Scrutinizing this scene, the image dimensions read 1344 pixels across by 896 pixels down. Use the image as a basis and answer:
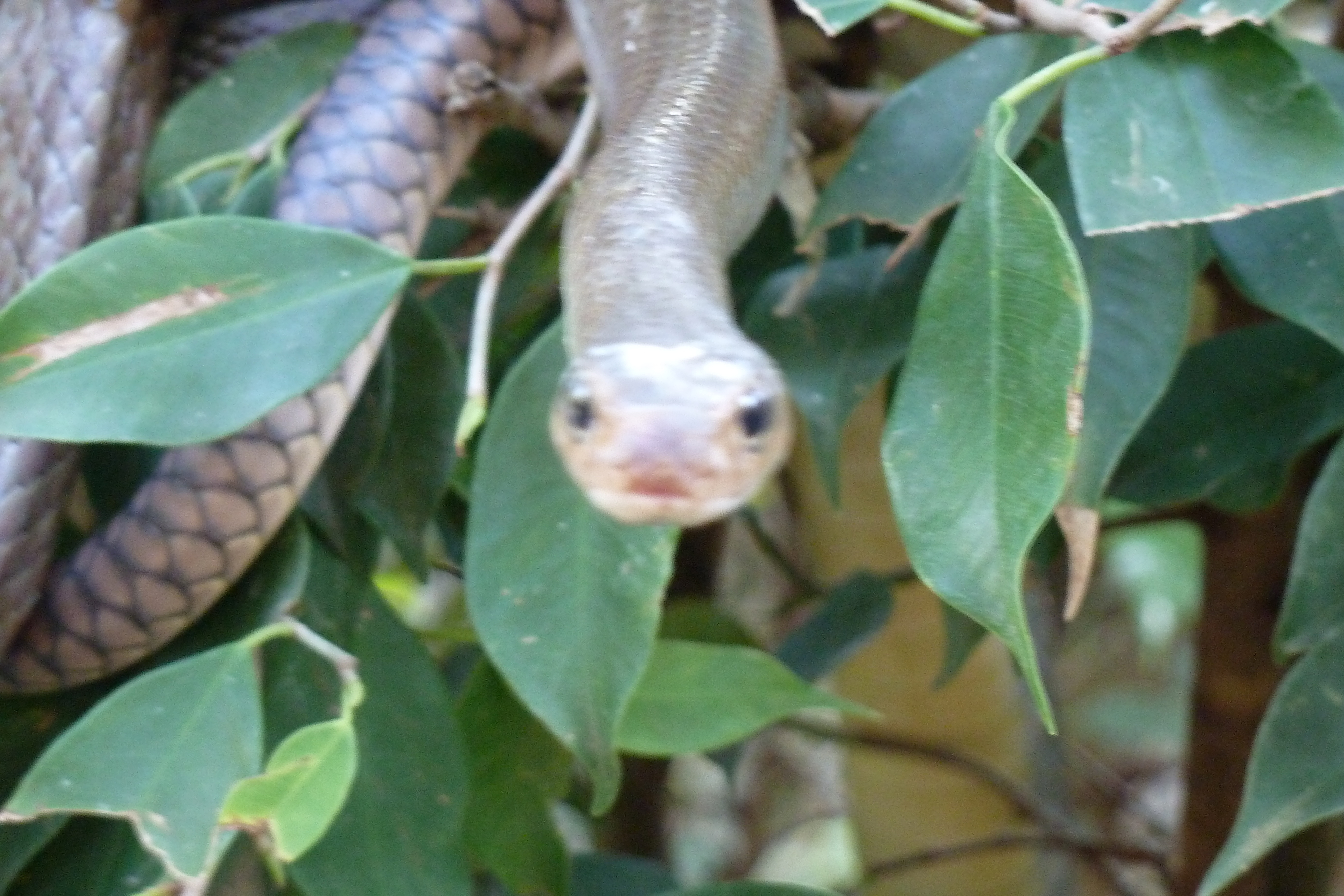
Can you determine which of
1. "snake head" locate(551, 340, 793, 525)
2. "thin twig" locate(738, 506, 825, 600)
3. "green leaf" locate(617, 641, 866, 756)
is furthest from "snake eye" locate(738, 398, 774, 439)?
"thin twig" locate(738, 506, 825, 600)

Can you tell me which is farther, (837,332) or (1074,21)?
(837,332)

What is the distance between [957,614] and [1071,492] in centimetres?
20

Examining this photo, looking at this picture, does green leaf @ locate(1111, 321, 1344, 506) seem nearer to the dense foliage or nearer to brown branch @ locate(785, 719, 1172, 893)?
the dense foliage

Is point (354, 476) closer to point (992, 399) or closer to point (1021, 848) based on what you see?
point (992, 399)

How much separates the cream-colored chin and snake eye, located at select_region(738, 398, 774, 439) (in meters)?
0.02

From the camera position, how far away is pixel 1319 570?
571 millimetres

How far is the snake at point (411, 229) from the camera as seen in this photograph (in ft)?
1.58

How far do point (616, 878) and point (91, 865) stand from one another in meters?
0.38

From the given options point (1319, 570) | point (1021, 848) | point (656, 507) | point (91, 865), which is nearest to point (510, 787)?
point (91, 865)

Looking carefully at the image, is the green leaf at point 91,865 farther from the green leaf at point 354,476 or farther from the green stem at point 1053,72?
the green stem at point 1053,72

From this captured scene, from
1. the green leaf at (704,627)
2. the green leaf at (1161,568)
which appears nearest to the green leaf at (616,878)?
the green leaf at (704,627)

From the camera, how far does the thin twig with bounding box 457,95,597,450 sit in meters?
0.54

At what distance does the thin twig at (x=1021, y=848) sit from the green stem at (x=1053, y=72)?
77 cm

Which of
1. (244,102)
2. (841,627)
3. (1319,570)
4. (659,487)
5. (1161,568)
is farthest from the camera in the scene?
(1161,568)
